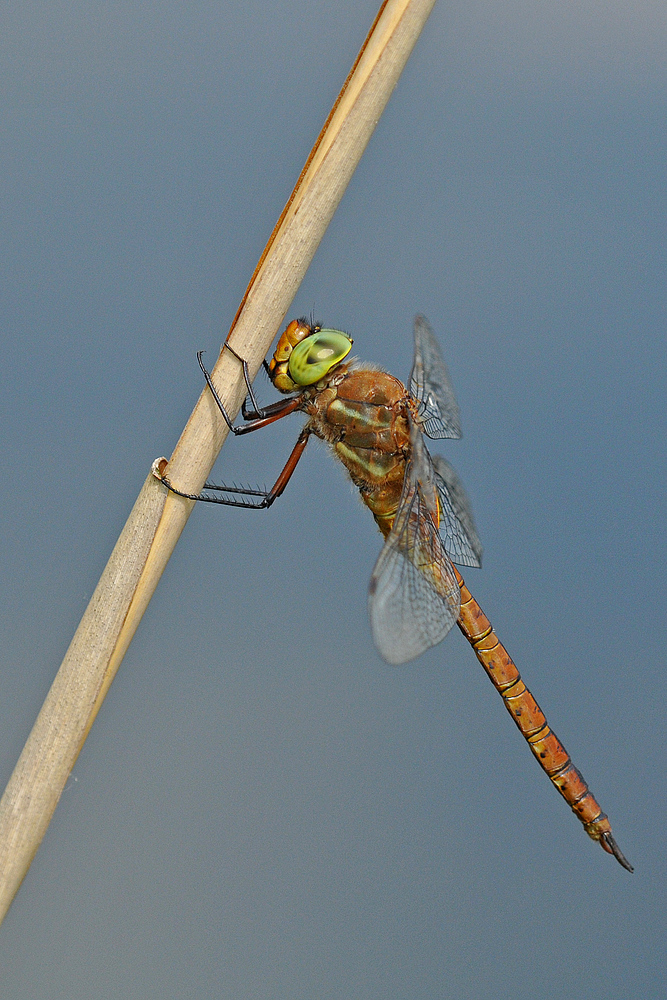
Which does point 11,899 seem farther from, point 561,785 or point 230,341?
point 561,785

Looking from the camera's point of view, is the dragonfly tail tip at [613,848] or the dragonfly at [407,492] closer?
the dragonfly at [407,492]

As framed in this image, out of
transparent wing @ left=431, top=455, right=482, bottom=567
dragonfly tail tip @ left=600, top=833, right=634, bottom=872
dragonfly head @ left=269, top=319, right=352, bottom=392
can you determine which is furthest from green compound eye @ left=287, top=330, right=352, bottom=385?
dragonfly tail tip @ left=600, top=833, right=634, bottom=872

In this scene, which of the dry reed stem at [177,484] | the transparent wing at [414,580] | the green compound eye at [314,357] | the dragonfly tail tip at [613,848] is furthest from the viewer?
the dragonfly tail tip at [613,848]

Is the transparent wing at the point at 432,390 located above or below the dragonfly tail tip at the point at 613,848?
above

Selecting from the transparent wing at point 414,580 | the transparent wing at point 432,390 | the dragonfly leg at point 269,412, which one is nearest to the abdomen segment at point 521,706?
the transparent wing at point 414,580

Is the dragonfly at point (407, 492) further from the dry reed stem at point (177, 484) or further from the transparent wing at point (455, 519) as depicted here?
the dry reed stem at point (177, 484)

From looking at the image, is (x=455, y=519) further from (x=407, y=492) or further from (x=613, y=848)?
(x=613, y=848)

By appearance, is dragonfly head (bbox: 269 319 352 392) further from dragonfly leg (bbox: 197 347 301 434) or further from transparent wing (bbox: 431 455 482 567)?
transparent wing (bbox: 431 455 482 567)

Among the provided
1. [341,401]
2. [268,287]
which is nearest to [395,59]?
[268,287]
